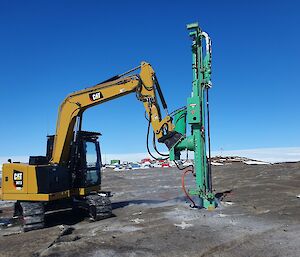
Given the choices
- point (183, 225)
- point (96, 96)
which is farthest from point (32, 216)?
point (183, 225)

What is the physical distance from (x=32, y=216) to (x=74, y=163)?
2115mm

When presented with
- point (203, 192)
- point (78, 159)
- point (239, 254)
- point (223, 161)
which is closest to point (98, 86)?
point (78, 159)

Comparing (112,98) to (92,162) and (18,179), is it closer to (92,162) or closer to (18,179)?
(92,162)

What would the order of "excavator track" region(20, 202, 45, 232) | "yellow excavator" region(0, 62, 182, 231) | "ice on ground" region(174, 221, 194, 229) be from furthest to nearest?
"yellow excavator" region(0, 62, 182, 231) < "excavator track" region(20, 202, 45, 232) < "ice on ground" region(174, 221, 194, 229)

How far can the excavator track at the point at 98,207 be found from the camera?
34.3ft

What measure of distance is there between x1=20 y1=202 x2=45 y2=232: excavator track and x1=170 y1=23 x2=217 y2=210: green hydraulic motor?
3.94 meters

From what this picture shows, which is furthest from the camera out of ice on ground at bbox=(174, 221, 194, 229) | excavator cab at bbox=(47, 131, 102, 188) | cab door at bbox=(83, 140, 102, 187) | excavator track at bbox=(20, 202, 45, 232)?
cab door at bbox=(83, 140, 102, 187)

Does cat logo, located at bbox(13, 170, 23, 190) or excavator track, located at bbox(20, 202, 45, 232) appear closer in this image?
excavator track, located at bbox(20, 202, 45, 232)

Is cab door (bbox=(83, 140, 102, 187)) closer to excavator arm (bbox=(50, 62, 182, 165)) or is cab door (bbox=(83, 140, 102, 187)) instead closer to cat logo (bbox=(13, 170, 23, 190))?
excavator arm (bbox=(50, 62, 182, 165))

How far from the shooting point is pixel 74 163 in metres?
11.2

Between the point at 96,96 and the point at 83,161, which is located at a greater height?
the point at 96,96

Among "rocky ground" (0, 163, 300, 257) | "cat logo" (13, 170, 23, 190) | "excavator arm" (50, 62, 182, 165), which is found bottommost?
"rocky ground" (0, 163, 300, 257)

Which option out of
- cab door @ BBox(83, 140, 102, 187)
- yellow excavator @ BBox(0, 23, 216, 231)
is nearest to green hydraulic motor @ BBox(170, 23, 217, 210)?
yellow excavator @ BBox(0, 23, 216, 231)

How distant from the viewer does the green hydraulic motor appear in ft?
34.3
